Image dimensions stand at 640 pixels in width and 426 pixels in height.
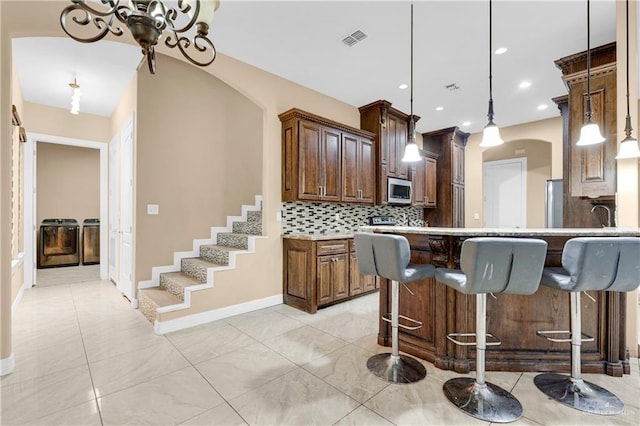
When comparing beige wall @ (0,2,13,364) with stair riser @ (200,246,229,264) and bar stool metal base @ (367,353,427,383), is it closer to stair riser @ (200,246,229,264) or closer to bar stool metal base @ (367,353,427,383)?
stair riser @ (200,246,229,264)

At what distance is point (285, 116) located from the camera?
3803 millimetres

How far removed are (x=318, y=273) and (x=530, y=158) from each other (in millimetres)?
5513

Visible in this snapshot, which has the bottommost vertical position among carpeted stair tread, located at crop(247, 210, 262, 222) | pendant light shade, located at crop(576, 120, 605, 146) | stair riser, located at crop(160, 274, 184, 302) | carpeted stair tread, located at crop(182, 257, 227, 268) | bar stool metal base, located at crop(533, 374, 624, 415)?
bar stool metal base, located at crop(533, 374, 624, 415)

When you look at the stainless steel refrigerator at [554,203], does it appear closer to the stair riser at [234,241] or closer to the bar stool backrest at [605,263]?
the bar stool backrest at [605,263]

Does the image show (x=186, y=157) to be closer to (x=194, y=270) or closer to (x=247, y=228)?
(x=247, y=228)

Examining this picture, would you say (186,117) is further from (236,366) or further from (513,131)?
(513,131)

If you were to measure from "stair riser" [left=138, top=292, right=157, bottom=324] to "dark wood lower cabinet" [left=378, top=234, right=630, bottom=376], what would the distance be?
9.30 ft

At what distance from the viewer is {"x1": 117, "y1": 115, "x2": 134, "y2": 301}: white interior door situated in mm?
3822

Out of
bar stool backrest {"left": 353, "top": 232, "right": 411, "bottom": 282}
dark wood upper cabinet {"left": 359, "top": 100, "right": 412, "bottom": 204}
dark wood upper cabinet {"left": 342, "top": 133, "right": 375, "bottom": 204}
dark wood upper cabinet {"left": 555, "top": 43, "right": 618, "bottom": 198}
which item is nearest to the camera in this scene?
bar stool backrest {"left": 353, "top": 232, "right": 411, "bottom": 282}

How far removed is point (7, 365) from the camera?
2.19 meters

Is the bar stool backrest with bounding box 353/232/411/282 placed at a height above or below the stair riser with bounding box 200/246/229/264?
above

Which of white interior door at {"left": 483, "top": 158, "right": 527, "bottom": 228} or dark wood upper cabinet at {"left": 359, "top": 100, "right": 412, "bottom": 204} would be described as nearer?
dark wood upper cabinet at {"left": 359, "top": 100, "right": 412, "bottom": 204}

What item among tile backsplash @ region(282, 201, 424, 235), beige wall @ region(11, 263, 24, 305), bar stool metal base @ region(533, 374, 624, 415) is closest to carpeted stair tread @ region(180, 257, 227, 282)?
tile backsplash @ region(282, 201, 424, 235)

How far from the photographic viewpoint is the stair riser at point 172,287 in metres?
3.29
